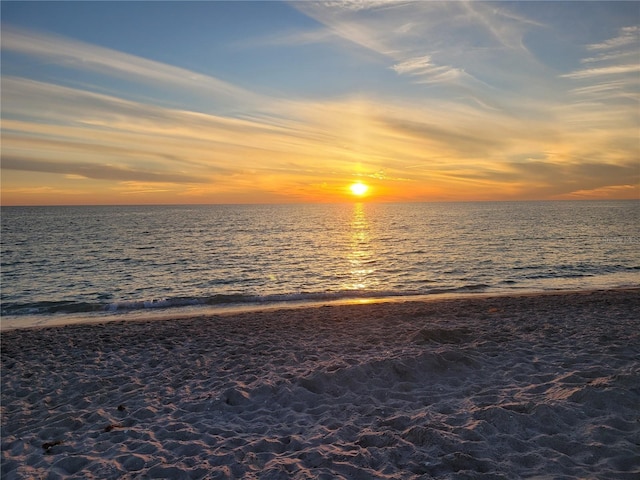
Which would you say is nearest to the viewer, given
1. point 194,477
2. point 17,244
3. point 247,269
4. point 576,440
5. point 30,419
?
point 194,477

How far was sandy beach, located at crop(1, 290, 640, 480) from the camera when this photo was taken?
214 inches

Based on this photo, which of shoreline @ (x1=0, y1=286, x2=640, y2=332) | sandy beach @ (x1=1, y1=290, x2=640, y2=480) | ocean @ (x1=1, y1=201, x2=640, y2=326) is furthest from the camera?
ocean @ (x1=1, y1=201, x2=640, y2=326)

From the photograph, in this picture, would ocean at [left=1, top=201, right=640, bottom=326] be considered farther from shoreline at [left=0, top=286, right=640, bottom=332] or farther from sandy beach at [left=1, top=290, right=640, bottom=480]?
sandy beach at [left=1, top=290, right=640, bottom=480]

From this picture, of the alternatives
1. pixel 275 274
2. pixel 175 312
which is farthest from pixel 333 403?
pixel 275 274

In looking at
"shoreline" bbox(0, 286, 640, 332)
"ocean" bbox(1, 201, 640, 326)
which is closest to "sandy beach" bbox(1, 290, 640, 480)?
"shoreline" bbox(0, 286, 640, 332)

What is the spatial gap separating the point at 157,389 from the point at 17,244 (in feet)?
167

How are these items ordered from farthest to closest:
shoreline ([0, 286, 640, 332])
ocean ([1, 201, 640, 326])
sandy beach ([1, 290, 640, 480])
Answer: ocean ([1, 201, 640, 326]) → shoreline ([0, 286, 640, 332]) → sandy beach ([1, 290, 640, 480])

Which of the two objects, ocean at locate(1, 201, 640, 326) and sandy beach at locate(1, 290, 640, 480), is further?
ocean at locate(1, 201, 640, 326)

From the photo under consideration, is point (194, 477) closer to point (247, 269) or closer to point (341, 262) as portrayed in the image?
point (247, 269)

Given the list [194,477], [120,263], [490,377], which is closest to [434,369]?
[490,377]

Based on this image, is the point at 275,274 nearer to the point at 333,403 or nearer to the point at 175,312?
the point at 175,312

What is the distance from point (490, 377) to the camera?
26.4ft

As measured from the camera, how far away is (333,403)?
730 cm

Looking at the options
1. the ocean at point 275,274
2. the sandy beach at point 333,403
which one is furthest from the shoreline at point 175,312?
the sandy beach at point 333,403
